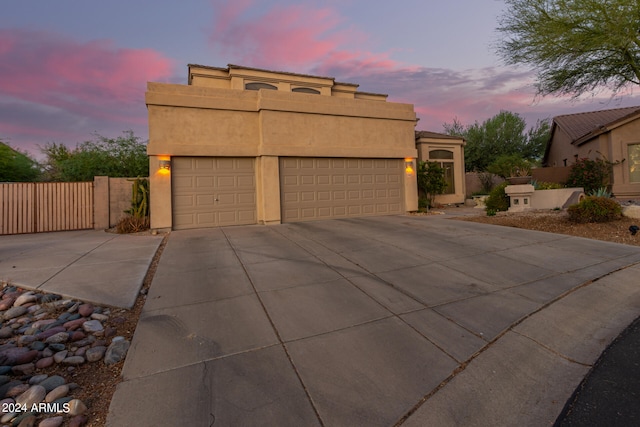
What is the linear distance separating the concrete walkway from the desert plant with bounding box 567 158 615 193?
19398 mm

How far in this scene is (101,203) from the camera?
11.1 meters

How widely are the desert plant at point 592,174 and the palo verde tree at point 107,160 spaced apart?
22.0m

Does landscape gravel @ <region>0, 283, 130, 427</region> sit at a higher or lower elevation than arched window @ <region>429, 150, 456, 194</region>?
lower

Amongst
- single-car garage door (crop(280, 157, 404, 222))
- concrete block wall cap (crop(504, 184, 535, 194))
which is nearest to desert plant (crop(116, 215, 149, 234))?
single-car garage door (crop(280, 157, 404, 222))

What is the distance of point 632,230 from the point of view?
7.16 m

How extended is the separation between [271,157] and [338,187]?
2855 mm

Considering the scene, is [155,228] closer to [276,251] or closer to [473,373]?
[276,251]

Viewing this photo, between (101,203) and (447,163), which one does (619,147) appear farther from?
(101,203)

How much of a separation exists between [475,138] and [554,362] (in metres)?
30.6

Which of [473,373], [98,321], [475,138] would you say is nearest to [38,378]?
[98,321]

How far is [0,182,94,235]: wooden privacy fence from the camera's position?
10.1 metres

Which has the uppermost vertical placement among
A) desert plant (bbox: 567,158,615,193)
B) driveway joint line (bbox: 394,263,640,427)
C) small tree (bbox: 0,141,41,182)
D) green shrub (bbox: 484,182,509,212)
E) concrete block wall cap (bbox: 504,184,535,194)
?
small tree (bbox: 0,141,41,182)

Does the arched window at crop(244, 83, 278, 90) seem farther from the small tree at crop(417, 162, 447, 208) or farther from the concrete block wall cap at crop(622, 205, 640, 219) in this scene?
the concrete block wall cap at crop(622, 205, 640, 219)

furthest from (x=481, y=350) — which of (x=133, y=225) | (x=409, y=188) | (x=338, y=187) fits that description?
(x=409, y=188)
